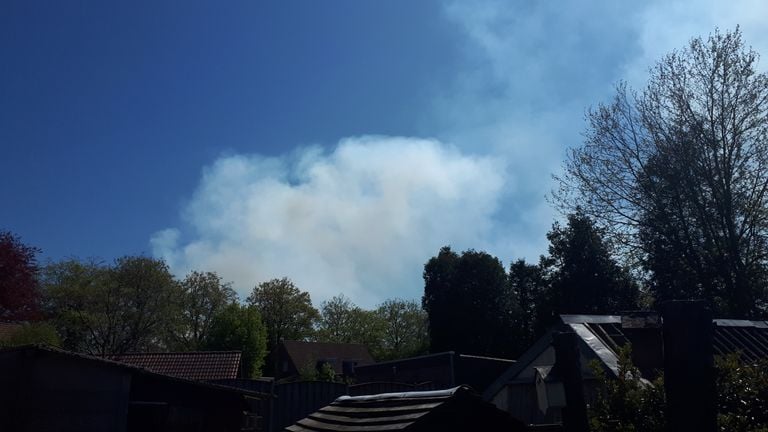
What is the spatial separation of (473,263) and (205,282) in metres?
21.5

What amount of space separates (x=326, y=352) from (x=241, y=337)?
471 inches

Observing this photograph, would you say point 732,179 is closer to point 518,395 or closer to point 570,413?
point 518,395

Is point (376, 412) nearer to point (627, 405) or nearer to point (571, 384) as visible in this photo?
point (571, 384)

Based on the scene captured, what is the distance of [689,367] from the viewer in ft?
14.0

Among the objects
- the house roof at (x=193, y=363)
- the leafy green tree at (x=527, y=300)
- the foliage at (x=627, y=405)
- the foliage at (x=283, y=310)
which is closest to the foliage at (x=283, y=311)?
the foliage at (x=283, y=310)

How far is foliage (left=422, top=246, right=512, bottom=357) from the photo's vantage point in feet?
150

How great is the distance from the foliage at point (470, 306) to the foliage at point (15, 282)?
28.8 m

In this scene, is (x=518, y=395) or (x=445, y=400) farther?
(x=518, y=395)

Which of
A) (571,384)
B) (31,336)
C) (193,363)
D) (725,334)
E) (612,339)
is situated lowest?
(571,384)

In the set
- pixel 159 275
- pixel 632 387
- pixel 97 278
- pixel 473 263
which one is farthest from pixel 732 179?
pixel 97 278

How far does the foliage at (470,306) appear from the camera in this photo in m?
45.8

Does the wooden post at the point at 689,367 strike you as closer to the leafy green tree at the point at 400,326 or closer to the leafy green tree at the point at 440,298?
the leafy green tree at the point at 440,298

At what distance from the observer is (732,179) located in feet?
78.8

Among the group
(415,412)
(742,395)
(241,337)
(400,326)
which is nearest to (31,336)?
(415,412)
